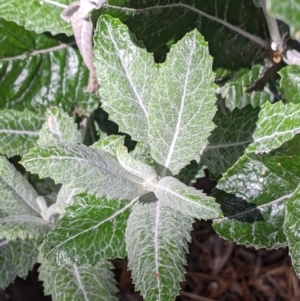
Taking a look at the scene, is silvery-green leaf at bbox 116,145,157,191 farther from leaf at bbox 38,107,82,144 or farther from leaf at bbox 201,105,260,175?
leaf at bbox 38,107,82,144

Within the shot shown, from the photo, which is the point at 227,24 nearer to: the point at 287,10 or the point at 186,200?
the point at 186,200

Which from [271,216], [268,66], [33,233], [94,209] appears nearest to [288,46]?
[268,66]

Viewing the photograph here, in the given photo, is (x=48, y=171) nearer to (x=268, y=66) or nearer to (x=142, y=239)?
(x=142, y=239)

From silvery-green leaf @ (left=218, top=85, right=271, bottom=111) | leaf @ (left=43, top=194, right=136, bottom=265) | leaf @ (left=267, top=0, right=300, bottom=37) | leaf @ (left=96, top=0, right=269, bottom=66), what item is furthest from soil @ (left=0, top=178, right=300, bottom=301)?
leaf @ (left=267, top=0, right=300, bottom=37)

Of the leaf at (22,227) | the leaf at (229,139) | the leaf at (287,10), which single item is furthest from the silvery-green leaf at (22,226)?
the leaf at (287,10)

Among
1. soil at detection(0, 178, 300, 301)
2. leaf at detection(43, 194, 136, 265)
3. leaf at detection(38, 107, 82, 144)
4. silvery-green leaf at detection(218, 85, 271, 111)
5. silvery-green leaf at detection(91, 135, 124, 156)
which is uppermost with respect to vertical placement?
leaf at detection(38, 107, 82, 144)

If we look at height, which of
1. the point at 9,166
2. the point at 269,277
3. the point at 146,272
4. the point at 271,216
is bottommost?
the point at 269,277

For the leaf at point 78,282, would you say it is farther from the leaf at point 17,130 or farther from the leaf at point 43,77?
the leaf at point 43,77
